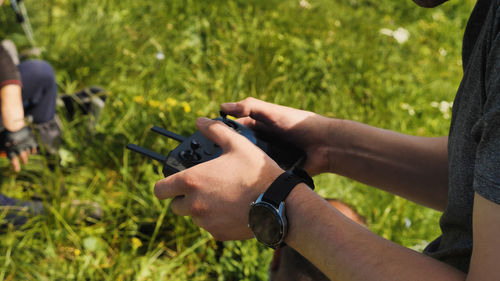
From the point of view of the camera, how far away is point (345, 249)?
2.70 ft

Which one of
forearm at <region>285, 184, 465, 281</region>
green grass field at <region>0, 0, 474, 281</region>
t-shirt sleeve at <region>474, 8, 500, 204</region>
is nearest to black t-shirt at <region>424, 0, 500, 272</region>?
t-shirt sleeve at <region>474, 8, 500, 204</region>

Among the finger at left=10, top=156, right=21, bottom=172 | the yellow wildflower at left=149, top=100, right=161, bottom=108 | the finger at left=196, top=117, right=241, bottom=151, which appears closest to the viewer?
the finger at left=196, top=117, right=241, bottom=151

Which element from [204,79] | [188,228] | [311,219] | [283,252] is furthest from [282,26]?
[311,219]

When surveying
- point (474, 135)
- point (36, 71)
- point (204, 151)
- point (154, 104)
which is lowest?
point (154, 104)

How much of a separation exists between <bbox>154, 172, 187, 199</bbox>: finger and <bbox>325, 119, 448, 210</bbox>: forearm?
1.74ft

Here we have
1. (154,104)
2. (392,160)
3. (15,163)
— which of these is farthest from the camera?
(154,104)

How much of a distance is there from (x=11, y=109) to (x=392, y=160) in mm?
1704

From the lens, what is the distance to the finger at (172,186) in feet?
3.12

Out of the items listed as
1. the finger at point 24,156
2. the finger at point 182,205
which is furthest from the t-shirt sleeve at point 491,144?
the finger at point 24,156

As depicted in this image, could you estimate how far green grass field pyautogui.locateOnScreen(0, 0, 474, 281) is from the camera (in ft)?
5.71

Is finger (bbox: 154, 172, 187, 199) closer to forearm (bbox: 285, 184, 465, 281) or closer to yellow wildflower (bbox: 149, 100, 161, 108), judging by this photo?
forearm (bbox: 285, 184, 465, 281)

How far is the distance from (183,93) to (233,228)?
1.63 m

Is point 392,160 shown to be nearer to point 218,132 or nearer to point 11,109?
point 218,132

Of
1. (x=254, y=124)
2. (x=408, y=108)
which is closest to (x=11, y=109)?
(x=254, y=124)
